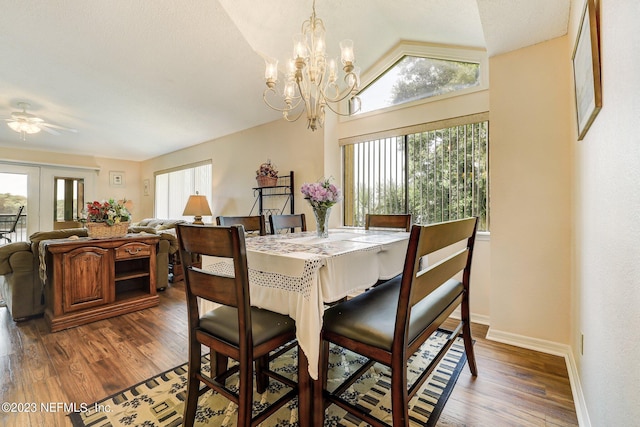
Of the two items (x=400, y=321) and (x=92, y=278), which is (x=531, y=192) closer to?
(x=400, y=321)

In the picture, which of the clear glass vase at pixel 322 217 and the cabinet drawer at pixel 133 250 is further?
the cabinet drawer at pixel 133 250

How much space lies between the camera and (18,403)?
1500mm

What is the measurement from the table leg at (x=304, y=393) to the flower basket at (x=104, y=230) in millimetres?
2600

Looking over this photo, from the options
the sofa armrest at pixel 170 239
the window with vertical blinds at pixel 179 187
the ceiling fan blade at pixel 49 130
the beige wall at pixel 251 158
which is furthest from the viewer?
the window with vertical blinds at pixel 179 187

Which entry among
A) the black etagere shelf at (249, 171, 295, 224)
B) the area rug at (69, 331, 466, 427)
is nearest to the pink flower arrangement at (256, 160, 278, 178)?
the black etagere shelf at (249, 171, 295, 224)

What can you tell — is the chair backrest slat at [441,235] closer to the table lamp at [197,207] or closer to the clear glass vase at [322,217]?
the clear glass vase at [322,217]

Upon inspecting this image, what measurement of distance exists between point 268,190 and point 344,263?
303 cm

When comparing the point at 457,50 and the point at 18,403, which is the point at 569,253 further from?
the point at 18,403

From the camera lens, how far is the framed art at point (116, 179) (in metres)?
6.52

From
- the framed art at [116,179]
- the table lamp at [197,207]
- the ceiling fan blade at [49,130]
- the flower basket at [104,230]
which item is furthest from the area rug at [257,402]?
the framed art at [116,179]

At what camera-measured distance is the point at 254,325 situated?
121cm

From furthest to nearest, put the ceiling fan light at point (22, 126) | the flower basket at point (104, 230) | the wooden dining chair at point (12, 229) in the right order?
the wooden dining chair at point (12, 229)
the ceiling fan light at point (22, 126)
the flower basket at point (104, 230)

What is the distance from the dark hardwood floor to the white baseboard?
0.04 meters

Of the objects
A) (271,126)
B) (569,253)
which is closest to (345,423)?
(569,253)
